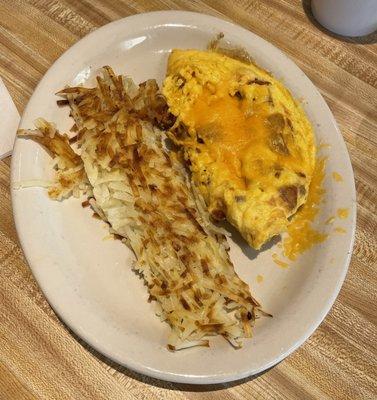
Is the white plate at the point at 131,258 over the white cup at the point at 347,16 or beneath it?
beneath

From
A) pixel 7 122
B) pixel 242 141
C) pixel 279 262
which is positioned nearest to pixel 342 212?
pixel 279 262

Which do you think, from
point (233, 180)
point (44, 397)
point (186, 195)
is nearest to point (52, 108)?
point (186, 195)

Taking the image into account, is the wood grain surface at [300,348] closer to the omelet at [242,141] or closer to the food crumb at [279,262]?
the food crumb at [279,262]

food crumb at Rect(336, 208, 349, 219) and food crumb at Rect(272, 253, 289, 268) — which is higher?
food crumb at Rect(336, 208, 349, 219)

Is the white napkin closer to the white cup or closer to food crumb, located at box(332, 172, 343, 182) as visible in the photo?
food crumb, located at box(332, 172, 343, 182)

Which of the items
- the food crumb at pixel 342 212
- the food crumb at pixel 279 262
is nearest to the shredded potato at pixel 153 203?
the food crumb at pixel 279 262

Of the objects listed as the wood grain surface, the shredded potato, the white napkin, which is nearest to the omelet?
the shredded potato

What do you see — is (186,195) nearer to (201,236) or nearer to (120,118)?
(201,236)
